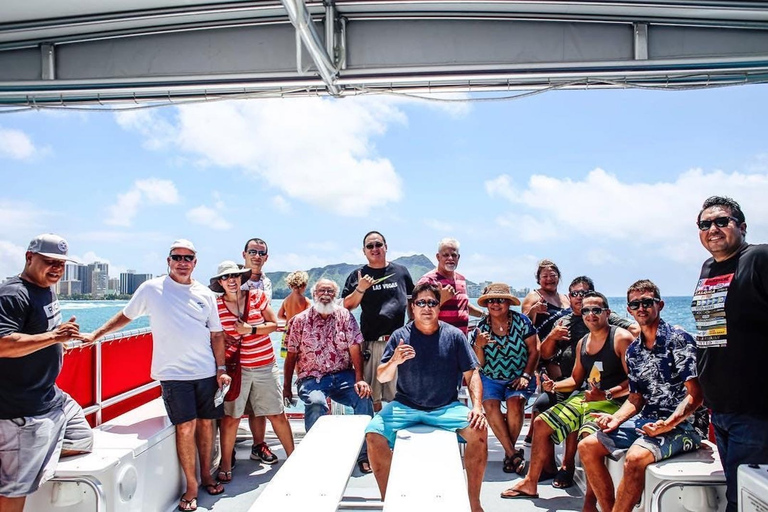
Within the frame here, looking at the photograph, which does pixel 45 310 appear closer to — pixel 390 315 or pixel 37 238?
pixel 37 238

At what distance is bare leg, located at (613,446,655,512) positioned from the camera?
2668mm

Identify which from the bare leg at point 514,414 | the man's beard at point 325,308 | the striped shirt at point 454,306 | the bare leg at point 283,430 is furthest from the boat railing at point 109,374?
the bare leg at point 514,414

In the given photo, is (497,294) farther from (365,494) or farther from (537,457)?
(365,494)

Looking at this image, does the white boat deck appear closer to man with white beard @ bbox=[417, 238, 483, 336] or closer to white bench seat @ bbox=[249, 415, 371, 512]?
white bench seat @ bbox=[249, 415, 371, 512]

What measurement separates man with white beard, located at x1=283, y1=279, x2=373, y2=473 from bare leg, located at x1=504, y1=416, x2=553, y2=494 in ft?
3.59

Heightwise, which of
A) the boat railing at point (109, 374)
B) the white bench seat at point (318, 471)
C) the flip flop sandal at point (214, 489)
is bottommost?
the flip flop sandal at point (214, 489)

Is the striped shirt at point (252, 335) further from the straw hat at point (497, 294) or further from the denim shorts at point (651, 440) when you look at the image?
the denim shorts at point (651, 440)

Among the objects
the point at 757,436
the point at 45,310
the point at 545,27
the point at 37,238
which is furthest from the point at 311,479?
the point at 545,27

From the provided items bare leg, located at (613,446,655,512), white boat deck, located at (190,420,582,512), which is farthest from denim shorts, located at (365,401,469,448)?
bare leg, located at (613,446,655,512)

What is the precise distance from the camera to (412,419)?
318 cm

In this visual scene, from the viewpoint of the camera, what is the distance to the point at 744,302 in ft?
7.39

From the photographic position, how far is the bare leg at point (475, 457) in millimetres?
3086

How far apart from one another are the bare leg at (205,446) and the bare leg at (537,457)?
6.57ft

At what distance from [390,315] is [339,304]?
420 mm
